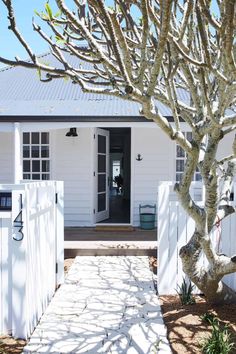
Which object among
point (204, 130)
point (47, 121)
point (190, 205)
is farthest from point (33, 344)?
point (47, 121)

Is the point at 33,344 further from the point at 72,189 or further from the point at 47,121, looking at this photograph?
the point at 72,189

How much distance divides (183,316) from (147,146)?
562cm

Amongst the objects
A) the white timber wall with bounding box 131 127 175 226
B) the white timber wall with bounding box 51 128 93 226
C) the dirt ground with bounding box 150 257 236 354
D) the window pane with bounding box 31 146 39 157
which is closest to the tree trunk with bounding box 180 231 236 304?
the dirt ground with bounding box 150 257 236 354

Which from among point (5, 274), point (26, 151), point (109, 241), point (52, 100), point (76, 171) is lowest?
point (109, 241)

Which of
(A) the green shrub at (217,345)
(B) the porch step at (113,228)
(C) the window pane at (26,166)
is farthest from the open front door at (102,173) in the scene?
(A) the green shrub at (217,345)

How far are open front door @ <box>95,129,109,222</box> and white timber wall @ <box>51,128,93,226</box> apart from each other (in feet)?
1.07

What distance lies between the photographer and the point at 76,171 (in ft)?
30.6

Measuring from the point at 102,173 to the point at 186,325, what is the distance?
21.2ft

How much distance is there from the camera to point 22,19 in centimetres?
404

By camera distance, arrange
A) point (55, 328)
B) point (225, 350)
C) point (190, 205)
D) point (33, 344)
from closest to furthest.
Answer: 1. point (225, 350)
2. point (190, 205)
3. point (33, 344)
4. point (55, 328)

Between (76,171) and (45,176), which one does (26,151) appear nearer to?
(45,176)

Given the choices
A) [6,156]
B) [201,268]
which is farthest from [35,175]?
[201,268]

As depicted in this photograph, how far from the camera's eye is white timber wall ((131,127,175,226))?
30.1 feet

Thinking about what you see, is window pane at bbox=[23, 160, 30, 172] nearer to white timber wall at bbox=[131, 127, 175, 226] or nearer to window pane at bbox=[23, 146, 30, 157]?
window pane at bbox=[23, 146, 30, 157]
